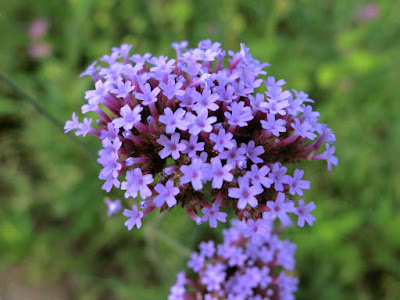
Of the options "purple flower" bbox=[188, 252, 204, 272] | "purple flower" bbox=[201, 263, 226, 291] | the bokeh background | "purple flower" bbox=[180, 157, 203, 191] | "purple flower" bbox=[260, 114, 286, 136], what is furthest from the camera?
the bokeh background

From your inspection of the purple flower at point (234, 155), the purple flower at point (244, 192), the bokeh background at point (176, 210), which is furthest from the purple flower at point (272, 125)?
the bokeh background at point (176, 210)

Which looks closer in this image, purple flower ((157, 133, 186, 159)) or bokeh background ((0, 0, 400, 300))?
purple flower ((157, 133, 186, 159))

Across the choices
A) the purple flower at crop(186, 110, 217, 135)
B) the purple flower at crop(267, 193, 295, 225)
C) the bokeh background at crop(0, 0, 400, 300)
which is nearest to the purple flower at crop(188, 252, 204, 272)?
the bokeh background at crop(0, 0, 400, 300)

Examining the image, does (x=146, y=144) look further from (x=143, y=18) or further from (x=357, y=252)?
(x=143, y=18)

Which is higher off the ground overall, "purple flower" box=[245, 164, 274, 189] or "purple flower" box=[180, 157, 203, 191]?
"purple flower" box=[245, 164, 274, 189]

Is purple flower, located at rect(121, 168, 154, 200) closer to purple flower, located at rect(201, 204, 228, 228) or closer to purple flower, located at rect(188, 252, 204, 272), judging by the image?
purple flower, located at rect(201, 204, 228, 228)

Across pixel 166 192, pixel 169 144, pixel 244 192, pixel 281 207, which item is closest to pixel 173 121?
pixel 169 144

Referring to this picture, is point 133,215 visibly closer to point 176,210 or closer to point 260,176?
point 260,176
